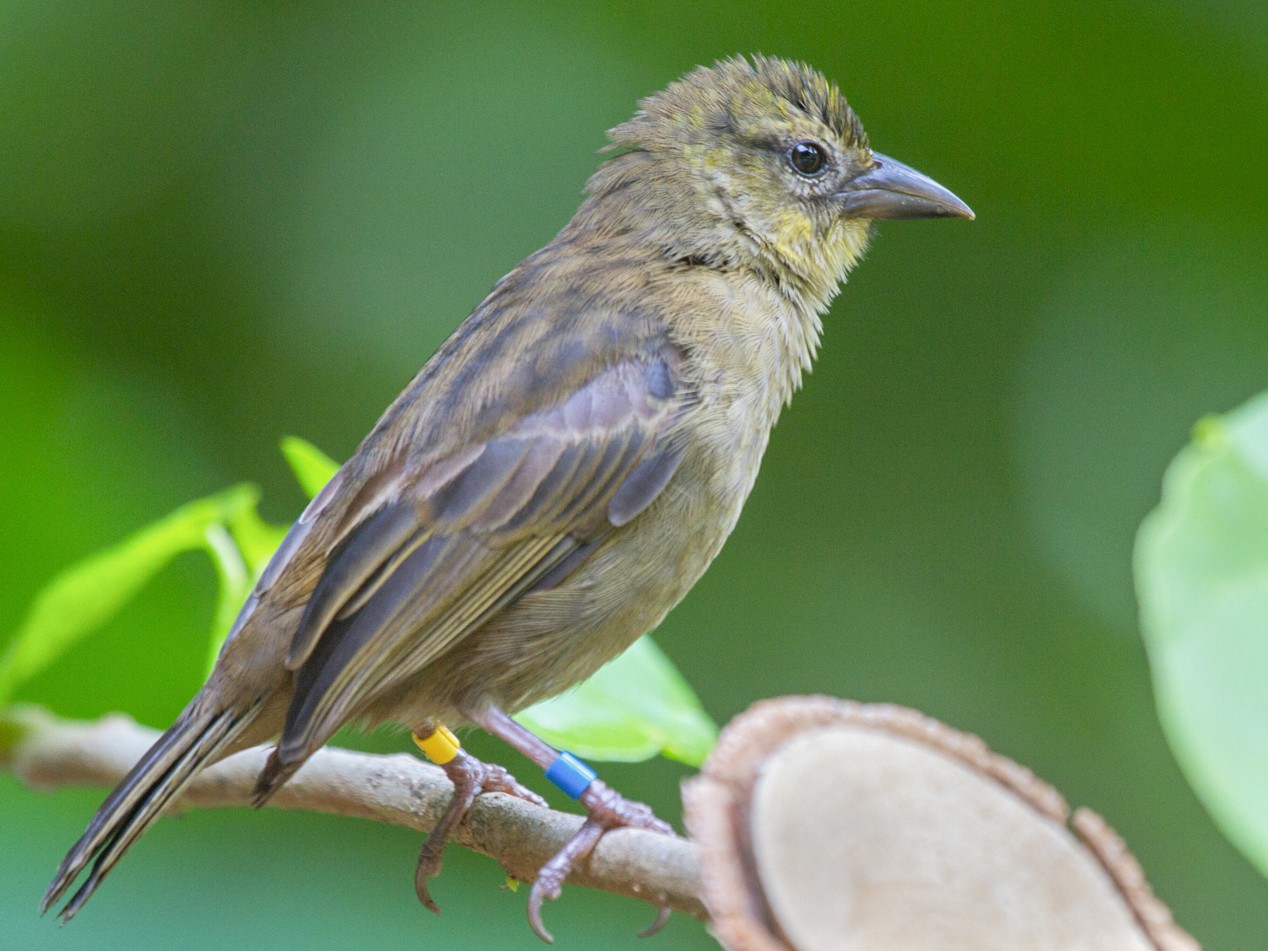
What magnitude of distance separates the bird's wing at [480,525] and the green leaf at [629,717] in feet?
0.74

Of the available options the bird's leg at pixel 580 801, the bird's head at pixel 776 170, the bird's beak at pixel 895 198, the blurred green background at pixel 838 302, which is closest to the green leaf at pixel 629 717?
the bird's leg at pixel 580 801

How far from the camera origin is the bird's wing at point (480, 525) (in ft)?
8.34

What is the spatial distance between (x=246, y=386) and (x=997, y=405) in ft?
7.84

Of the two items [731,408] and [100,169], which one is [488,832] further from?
[100,169]

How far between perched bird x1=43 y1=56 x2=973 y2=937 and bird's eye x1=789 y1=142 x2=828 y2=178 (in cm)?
33

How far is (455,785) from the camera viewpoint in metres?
2.63

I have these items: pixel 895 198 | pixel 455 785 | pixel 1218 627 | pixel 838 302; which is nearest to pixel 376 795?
pixel 455 785

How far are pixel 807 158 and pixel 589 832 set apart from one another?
1714 mm

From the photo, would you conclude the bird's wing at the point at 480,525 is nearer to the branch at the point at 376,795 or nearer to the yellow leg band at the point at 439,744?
the branch at the point at 376,795

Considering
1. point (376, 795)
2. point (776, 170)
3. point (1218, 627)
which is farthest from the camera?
point (776, 170)

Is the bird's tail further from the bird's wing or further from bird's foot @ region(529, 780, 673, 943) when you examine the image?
bird's foot @ region(529, 780, 673, 943)

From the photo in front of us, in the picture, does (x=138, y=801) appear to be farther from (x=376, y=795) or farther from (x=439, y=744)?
(x=439, y=744)

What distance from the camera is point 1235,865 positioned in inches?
177

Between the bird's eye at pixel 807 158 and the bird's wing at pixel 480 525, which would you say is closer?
the bird's wing at pixel 480 525
